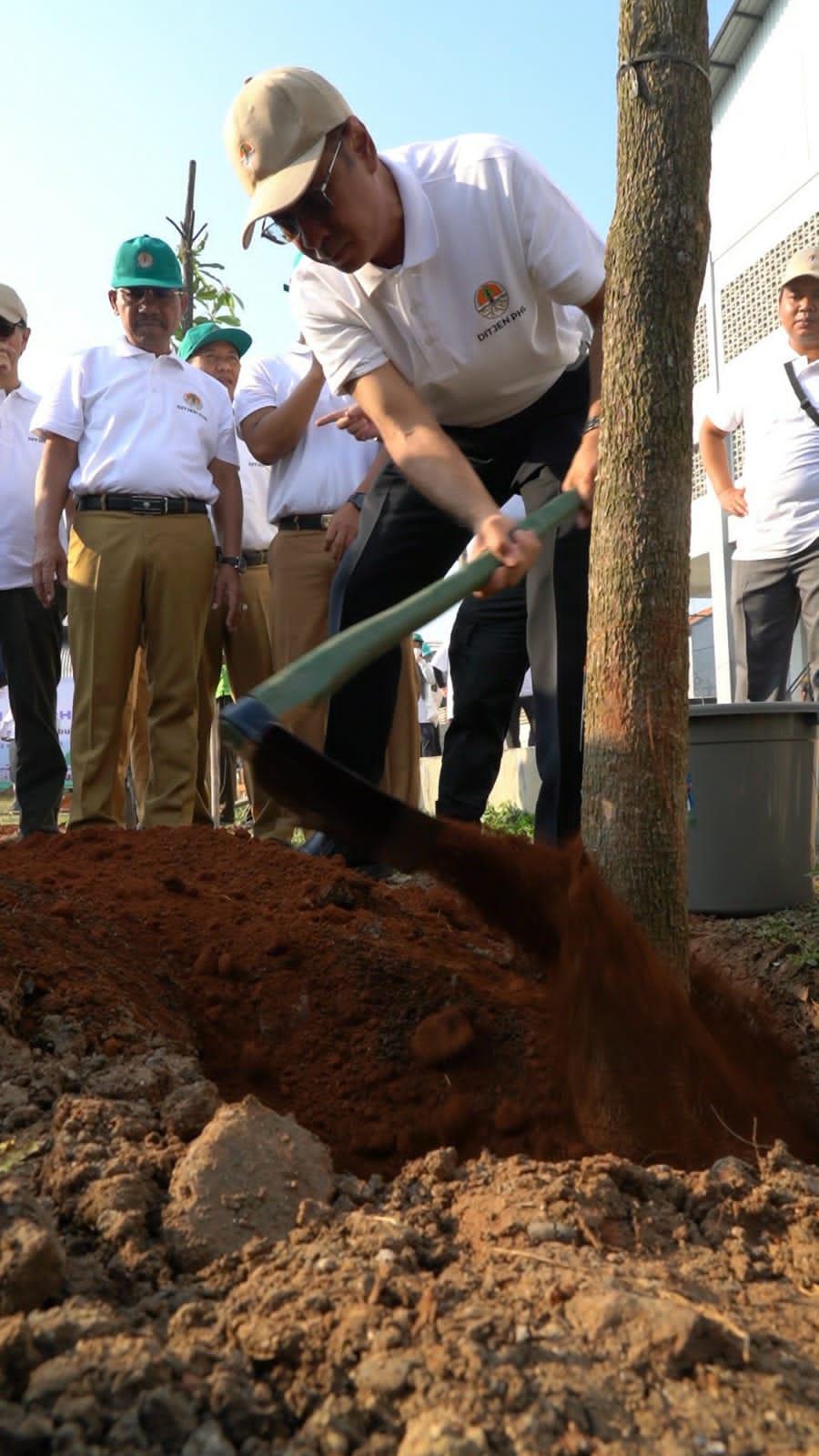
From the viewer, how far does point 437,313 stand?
3041mm

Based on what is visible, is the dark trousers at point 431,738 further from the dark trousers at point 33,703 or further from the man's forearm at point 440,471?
the man's forearm at point 440,471

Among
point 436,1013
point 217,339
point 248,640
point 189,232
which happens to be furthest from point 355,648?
point 189,232

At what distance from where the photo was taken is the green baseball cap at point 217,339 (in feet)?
20.5

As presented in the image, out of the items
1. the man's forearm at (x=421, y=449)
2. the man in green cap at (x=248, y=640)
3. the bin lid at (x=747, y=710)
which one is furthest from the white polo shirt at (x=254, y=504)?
the man's forearm at (x=421, y=449)

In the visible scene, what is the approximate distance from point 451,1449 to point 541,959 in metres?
1.37

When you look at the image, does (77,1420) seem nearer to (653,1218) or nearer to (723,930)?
(653,1218)

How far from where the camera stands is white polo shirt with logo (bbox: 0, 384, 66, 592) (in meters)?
5.10

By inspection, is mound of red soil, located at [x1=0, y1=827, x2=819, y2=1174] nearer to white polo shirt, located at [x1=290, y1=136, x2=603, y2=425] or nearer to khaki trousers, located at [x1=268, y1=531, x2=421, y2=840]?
white polo shirt, located at [x1=290, y1=136, x2=603, y2=425]

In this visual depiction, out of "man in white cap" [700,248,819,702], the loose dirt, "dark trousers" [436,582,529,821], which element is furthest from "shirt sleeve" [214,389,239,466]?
the loose dirt

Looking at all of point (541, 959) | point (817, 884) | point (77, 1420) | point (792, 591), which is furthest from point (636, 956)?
point (792, 591)

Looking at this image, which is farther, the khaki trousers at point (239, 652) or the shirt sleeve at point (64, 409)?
the khaki trousers at point (239, 652)

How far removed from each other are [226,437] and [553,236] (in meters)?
→ 2.43

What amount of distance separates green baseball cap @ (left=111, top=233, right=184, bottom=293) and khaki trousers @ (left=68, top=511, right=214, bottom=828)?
0.94 metres

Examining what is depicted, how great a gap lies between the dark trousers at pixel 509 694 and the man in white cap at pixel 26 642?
5.60ft
